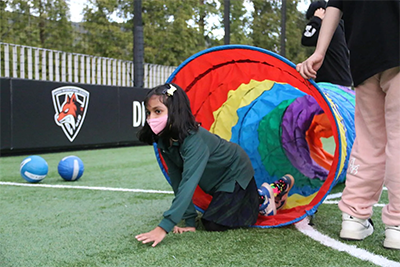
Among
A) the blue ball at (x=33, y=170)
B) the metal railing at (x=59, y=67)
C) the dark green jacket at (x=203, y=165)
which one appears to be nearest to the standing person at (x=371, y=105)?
the dark green jacket at (x=203, y=165)

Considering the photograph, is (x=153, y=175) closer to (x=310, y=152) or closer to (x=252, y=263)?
(x=310, y=152)

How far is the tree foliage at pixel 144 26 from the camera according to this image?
8930mm

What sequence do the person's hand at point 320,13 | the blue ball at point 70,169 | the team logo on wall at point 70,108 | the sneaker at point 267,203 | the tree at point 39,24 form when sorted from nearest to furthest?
1. the sneaker at point 267,203
2. the person's hand at point 320,13
3. the blue ball at point 70,169
4. the team logo on wall at point 70,108
5. the tree at point 39,24

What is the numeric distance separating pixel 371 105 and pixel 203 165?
985 mm

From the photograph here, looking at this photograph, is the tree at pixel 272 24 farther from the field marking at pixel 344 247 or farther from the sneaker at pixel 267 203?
the field marking at pixel 344 247

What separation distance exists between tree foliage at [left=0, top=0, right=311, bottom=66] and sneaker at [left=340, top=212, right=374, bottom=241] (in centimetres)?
729

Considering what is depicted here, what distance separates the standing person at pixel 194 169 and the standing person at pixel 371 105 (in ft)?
2.10

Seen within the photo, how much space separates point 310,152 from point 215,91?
1.39m

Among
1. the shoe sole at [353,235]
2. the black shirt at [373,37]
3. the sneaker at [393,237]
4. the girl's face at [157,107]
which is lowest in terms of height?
the shoe sole at [353,235]

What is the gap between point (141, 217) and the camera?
10.3 ft

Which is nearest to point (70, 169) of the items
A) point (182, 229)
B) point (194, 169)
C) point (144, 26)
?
point (182, 229)

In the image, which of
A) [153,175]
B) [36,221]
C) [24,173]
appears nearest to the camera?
[36,221]

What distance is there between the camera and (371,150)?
249 centimetres

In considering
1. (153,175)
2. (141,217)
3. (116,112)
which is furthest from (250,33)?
(141,217)
